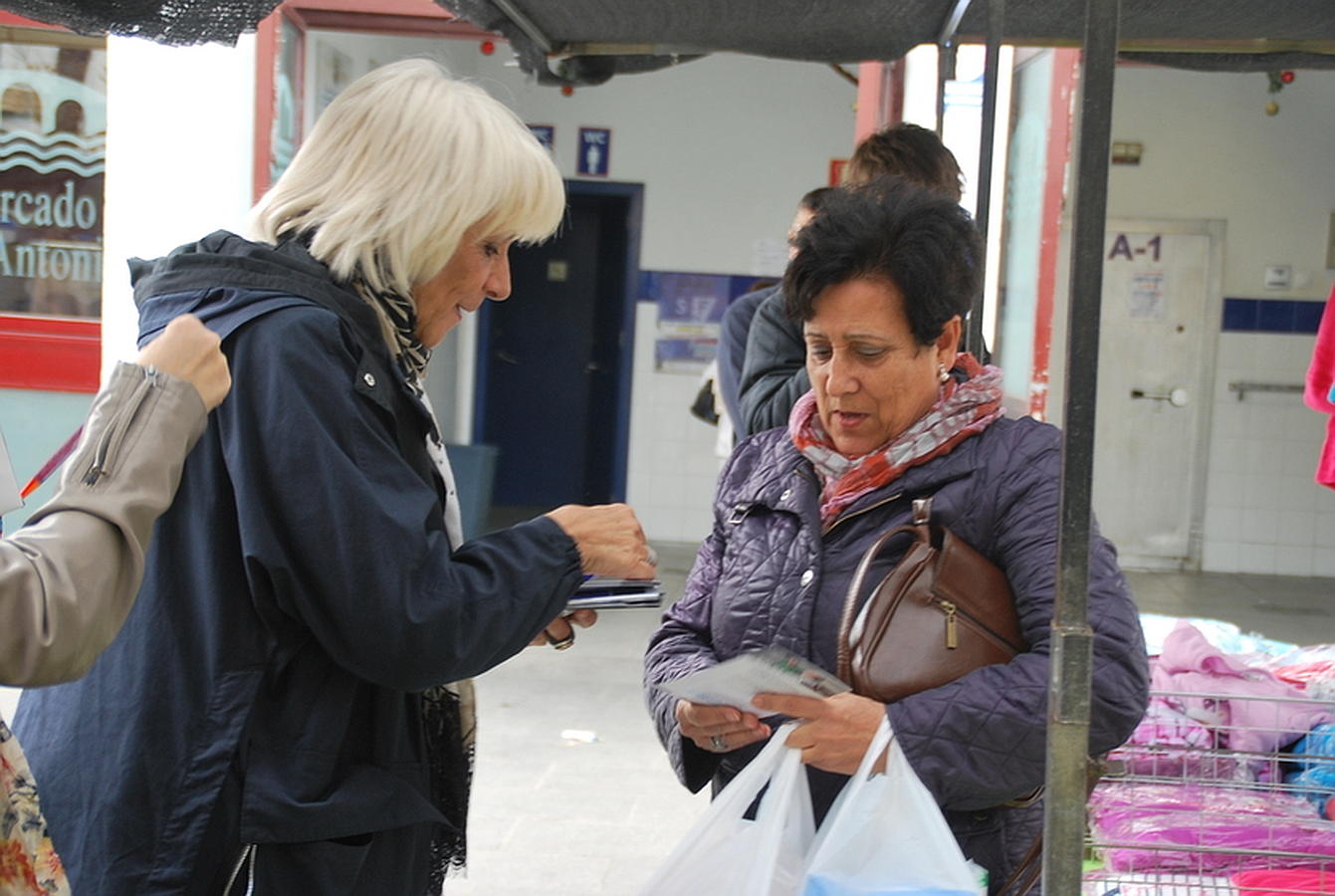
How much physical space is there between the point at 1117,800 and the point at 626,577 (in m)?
1.40

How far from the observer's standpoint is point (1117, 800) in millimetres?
2701

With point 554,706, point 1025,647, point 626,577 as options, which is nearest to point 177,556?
point 626,577

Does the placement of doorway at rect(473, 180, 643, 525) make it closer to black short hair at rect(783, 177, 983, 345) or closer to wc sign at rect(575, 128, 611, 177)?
wc sign at rect(575, 128, 611, 177)

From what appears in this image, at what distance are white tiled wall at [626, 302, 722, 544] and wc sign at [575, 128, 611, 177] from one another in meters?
1.10

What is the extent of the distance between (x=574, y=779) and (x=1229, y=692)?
2.76 m

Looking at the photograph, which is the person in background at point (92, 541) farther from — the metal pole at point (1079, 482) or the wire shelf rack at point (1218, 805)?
the wire shelf rack at point (1218, 805)

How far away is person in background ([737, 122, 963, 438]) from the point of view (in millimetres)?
3023

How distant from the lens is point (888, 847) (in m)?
1.58

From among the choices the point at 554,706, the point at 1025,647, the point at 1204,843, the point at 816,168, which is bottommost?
the point at 554,706

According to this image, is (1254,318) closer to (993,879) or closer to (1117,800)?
(1117,800)

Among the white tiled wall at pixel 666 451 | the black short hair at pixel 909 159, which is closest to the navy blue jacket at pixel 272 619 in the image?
the black short hair at pixel 909 159

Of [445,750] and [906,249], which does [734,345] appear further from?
[445,750]

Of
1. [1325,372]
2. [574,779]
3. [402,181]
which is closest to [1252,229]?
[1325,372]

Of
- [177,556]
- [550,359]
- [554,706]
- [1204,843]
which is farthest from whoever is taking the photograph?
[550,359]
